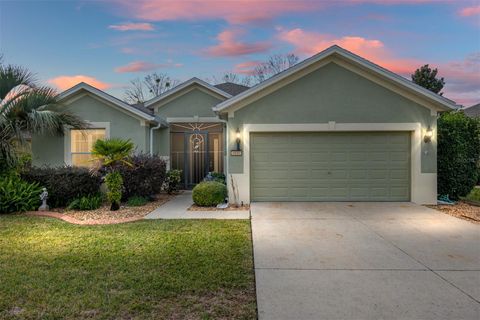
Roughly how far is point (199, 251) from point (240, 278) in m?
1.35

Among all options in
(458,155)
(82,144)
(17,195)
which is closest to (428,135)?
(458,155)

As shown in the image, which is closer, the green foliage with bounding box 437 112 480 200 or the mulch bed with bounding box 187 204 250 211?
the mulch bed with bounding box 187 204 250 211

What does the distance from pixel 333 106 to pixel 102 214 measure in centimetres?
767

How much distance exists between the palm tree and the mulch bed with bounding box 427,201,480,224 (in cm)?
1202

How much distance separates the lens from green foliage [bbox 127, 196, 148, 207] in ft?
34.6

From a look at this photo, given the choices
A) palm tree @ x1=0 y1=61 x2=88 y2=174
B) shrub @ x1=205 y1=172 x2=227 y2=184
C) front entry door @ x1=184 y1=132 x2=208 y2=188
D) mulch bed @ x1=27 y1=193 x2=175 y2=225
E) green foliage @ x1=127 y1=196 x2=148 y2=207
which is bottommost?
mulch bed @ x1=27 y1=193 x2=175 y2=225

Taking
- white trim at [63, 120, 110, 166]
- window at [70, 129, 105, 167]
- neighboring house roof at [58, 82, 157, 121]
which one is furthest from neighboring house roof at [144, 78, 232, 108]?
window at [70, 129, 105, 167]

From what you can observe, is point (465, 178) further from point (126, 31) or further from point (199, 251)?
point (126, 31)

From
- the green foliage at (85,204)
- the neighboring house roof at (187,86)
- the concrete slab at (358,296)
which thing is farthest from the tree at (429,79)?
the concrete slab at (358,296)

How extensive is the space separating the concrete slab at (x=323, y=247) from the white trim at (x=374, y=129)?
9.75 feet

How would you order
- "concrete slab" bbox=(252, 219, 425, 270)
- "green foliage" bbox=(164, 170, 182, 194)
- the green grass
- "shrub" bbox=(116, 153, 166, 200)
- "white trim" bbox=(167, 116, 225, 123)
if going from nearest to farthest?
the green grass < "concrete slab" bbox=(252, 219, 425, 270) < "shrub" bbox=(116, 153, 166, 200) < "green foliage" bbox=(164, 170, 182, 194) < "white trim" bbox=(167, 116, 225, 123)

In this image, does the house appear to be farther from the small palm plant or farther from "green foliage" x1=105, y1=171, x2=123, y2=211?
"green foliage" x1=105, y1=171, x2=123, y2=211

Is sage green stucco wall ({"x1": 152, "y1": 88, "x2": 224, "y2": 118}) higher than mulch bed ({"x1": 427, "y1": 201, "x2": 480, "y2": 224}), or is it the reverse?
sage green stucco wall ({"x1": 152, "y1": 88, "x2": 224, "y2": 118})

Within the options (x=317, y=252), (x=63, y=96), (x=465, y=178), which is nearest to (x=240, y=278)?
(x=317, y=252)
